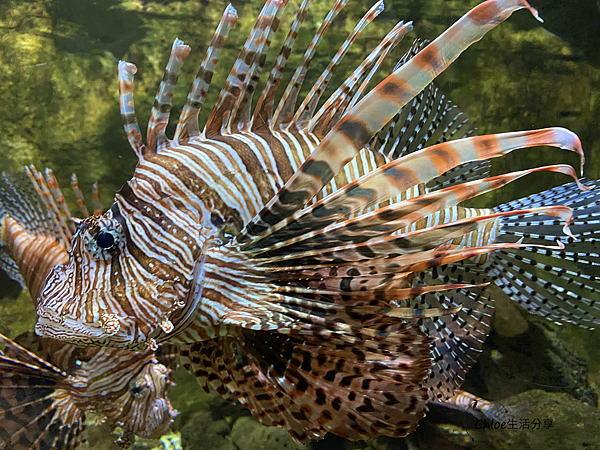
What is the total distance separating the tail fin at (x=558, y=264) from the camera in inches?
78.8

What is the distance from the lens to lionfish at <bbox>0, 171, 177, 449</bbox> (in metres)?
1.92

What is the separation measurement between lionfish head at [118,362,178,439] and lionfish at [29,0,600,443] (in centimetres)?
78

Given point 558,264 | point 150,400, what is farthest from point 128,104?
point 558,264

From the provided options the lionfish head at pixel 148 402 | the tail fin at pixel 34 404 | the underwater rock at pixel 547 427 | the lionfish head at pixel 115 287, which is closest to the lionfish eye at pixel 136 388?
the lionfish head at pixel 148 402

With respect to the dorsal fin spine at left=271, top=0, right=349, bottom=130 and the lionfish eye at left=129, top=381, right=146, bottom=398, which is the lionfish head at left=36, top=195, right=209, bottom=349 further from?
the lionfish eye at left=129, top=381, right=146, bottom=398

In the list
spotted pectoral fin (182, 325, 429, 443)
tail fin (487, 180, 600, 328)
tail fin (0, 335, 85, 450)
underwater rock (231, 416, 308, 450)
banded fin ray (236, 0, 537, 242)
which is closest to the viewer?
banded fin ray (236, 0, 537, 242)

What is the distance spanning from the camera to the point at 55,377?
6.59 feet

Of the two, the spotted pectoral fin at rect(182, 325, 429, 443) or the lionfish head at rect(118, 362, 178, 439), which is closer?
the spotted pectoral fin at rect(182, 325, 429, 443)

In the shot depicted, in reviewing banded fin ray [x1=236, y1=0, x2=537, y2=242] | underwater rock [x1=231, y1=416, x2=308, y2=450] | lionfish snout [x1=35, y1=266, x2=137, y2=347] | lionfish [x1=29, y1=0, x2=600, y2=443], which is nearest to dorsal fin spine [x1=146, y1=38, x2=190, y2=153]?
lionfish [x1=29, y1=0, x2=600, y2=443]

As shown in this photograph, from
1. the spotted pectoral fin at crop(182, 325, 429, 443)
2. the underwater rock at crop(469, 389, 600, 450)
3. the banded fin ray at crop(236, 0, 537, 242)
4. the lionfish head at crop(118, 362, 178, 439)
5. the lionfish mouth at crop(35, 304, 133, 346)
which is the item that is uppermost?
the banded fin ray at crop(236, 0, 537, 242)

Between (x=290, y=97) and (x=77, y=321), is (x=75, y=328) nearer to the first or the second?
(x=77, y=321)

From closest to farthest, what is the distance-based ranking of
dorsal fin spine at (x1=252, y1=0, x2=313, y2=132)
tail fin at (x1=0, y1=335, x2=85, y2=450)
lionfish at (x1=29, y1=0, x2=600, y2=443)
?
lionfish at (x1=29, y1=0, x2=600, y2=443)
dorsal fin spine at (x1=252, y1=0, x2=313, y2=132)
tail fin at (x1=0, y1=335, x2=85, y2=450)

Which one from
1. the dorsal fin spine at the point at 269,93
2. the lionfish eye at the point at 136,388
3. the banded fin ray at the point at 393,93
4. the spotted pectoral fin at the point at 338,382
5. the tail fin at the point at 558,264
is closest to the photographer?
the banded fin ray at the point at 393,93

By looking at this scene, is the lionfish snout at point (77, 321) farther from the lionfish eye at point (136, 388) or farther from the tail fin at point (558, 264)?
the tail fin at point (558, 264)
